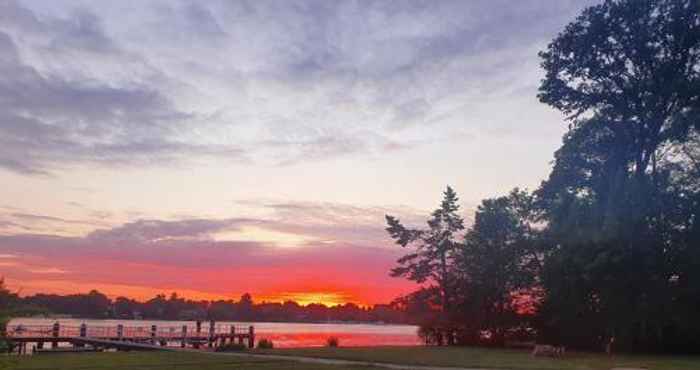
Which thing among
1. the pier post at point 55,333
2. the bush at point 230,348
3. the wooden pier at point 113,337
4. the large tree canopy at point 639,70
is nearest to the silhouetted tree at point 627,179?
the large tree canopy at point 639,70

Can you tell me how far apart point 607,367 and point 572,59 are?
1903 cm

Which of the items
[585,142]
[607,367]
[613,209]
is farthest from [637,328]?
[607,367]

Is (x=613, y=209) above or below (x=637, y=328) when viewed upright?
above

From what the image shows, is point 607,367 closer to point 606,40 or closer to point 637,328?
point 637,328

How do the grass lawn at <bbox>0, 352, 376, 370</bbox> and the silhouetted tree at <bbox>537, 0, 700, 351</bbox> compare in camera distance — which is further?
the silhouetted tree at <bbox>537, 0, 700, 351</bbox>

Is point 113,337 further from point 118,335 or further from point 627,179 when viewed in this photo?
point 627,179

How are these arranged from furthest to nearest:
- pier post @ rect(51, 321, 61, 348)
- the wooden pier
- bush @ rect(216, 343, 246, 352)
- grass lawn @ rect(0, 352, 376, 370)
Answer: pier post @ rect(51, 321, 61, 348), the wooden pier, bush @ rect(216, 343, 246, 352), grass lawn @ rect(0, 352, 376, 370)

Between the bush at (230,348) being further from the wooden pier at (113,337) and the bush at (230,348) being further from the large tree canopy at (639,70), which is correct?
the large tree canopy at (639,70)

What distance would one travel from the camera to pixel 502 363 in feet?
82.2

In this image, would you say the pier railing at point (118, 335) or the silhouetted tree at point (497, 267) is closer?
the silhouetted tree at point (497, 267)

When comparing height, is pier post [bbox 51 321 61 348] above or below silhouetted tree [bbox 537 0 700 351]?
below

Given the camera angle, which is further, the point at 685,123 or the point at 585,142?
the point at 585,142

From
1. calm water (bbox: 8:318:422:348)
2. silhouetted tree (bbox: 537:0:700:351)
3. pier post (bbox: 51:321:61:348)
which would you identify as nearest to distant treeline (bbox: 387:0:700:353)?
silhouetted tree (bbox: 537:0:700:351)

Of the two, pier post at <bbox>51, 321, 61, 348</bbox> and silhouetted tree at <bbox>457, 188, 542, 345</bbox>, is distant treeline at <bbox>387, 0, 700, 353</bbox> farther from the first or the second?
pier post at <bbox>51, 321, 61, 348</bbox>
